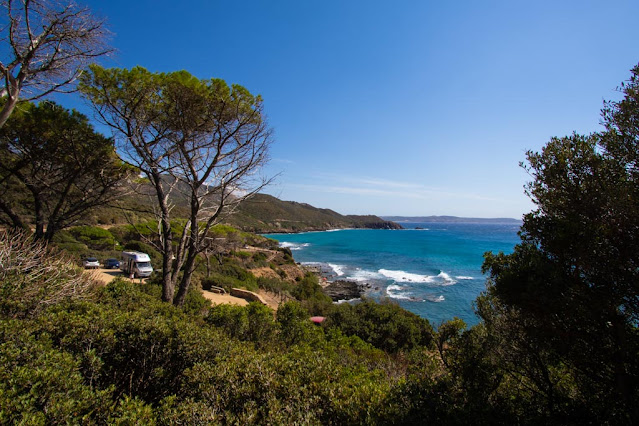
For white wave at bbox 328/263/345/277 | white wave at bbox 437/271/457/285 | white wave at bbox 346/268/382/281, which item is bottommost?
white wave at bbox 328/263/345/277

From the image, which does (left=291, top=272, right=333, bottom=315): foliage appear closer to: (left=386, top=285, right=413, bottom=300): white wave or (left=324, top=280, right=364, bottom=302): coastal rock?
(left=324, top=280, right=364, bottom=302): coastal rock

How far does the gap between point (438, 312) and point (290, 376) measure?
70.3ft

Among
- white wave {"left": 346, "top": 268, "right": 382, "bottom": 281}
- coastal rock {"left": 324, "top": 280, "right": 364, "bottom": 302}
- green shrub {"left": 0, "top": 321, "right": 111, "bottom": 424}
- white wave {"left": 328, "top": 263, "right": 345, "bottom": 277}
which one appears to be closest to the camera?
green shrub {"left": 0, "top": 321, "right": 111, "bottom": 424}

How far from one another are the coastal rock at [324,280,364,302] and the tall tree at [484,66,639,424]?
73.5ft

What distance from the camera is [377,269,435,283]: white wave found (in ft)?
108

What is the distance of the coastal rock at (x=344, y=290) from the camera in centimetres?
2620

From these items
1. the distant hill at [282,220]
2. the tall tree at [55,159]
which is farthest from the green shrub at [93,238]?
the distant hill at [282,220]

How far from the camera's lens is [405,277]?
35094 millimetres

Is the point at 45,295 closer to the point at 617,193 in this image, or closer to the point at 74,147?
the point at 74,147

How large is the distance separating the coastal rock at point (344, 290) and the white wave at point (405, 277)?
20.7 feet

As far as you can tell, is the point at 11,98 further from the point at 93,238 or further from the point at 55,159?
the point at 93,238

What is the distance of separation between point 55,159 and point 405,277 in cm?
3398

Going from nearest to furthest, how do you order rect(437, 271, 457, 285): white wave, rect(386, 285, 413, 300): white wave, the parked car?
1. the parked car
2. rect(386, 285, 413, 300): white wave
3. rect(437, 271, 457, 285): white wave

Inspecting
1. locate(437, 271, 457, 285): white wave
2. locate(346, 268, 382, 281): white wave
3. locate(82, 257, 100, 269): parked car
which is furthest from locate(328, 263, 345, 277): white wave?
locate(82, 257, 100, 269): parked car
